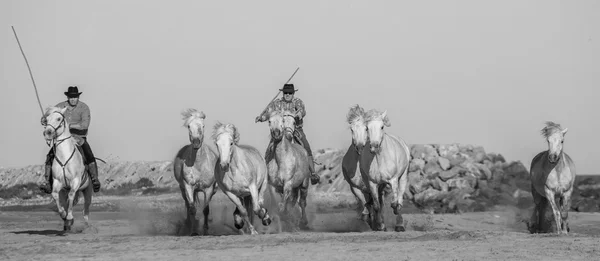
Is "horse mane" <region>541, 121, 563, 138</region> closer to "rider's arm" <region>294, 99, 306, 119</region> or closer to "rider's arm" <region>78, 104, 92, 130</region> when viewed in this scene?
"rider's arm" <region>294, 99, 306, 119</region>

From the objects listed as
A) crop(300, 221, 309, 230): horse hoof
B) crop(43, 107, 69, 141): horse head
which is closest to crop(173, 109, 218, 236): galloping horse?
crop(43, 107, 69, 141): horse head

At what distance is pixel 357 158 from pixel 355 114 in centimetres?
182

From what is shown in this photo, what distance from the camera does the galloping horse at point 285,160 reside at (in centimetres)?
2008

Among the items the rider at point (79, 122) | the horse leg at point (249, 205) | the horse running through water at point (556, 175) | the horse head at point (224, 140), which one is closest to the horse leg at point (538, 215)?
the horse running through water at point (556, 175)

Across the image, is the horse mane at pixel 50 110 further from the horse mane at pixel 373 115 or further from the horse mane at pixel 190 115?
the horse mane at pixel 373 115

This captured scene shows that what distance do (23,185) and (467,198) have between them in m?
26.4

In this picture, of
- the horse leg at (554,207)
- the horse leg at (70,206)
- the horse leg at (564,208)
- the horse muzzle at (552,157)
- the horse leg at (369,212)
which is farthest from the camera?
the horse leg at (369,212)

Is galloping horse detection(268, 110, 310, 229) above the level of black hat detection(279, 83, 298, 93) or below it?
below

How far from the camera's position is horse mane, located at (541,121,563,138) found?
18609 millimetres

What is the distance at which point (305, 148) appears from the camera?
21781 mm

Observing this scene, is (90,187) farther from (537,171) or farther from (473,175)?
(473,175)

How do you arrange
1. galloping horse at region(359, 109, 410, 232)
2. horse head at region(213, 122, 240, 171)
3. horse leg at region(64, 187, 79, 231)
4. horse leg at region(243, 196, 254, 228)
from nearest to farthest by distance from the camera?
horse head at region(213, 122, 240, 171) < galloping horse at region(359, 109, 410, 232) < horse leg at region(243, 196, 254, 228) < horse leg at region(64, 187, 79, 231)

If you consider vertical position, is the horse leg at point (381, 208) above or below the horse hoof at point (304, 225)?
above

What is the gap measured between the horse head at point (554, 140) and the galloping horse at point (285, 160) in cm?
501
